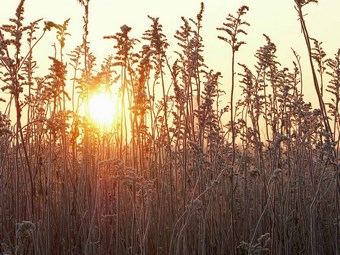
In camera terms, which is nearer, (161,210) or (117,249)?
(117,249)

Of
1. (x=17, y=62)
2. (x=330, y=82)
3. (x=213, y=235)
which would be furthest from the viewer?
(x=213, y=235)

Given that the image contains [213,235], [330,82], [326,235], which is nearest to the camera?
[330,82]

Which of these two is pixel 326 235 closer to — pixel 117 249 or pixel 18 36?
pixel 117 249

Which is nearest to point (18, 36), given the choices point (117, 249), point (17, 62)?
point (17, 62)

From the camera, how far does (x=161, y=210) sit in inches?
145

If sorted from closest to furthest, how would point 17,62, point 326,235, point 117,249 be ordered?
point 17,62 < point 117,249 < point 326,235

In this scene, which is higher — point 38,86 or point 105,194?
point 38,86

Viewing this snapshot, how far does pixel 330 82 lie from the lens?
363 cm

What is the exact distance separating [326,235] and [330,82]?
1.50 meters

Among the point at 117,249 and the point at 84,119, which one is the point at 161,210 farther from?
the point at 84,119

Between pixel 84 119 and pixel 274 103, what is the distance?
70.9 inches

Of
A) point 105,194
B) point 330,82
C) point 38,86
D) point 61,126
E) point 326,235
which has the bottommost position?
point 326,235

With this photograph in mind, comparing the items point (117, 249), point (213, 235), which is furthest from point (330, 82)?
point (117, 249)

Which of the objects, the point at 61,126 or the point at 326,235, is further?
the point at 326,235
